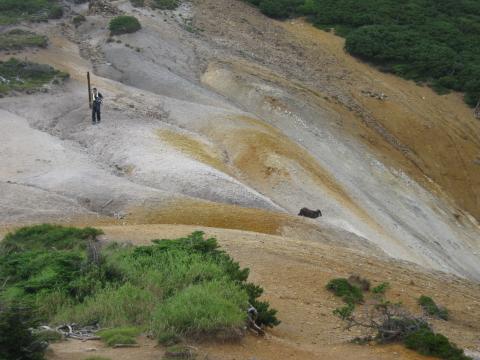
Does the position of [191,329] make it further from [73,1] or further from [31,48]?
[73,1]

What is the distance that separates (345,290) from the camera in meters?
16.1

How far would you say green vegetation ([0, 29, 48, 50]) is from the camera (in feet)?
130

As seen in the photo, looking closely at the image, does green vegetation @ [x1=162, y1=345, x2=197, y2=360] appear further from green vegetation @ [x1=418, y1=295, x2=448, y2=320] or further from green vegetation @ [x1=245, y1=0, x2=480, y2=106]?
green vegetation @ [x1=245, y1=0, x2=480, y2=106]

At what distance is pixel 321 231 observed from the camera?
2278cm

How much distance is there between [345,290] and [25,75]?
25.1 metres

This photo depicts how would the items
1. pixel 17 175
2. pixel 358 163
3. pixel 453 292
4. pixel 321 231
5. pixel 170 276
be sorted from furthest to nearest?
pixel 358 163 → pixel 17 175 → pixel 321 231 → pixel 453 292 → pixel 170 276

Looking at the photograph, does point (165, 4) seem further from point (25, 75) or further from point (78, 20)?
point (25, 75)

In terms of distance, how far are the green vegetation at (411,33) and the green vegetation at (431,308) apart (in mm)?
32165

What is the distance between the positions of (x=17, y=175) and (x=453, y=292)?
15.0m

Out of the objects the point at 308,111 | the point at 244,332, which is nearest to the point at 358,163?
the point at 308,111

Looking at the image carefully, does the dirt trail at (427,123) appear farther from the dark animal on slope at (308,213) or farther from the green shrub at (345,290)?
the green shrub at (345,290)

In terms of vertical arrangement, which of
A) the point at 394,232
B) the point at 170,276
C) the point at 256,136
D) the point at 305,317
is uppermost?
the point at 170,276

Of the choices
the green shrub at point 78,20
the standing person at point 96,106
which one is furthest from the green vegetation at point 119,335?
the green shrub at point 78,20

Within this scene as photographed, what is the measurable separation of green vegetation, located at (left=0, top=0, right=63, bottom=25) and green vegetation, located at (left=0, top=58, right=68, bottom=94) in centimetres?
1024
